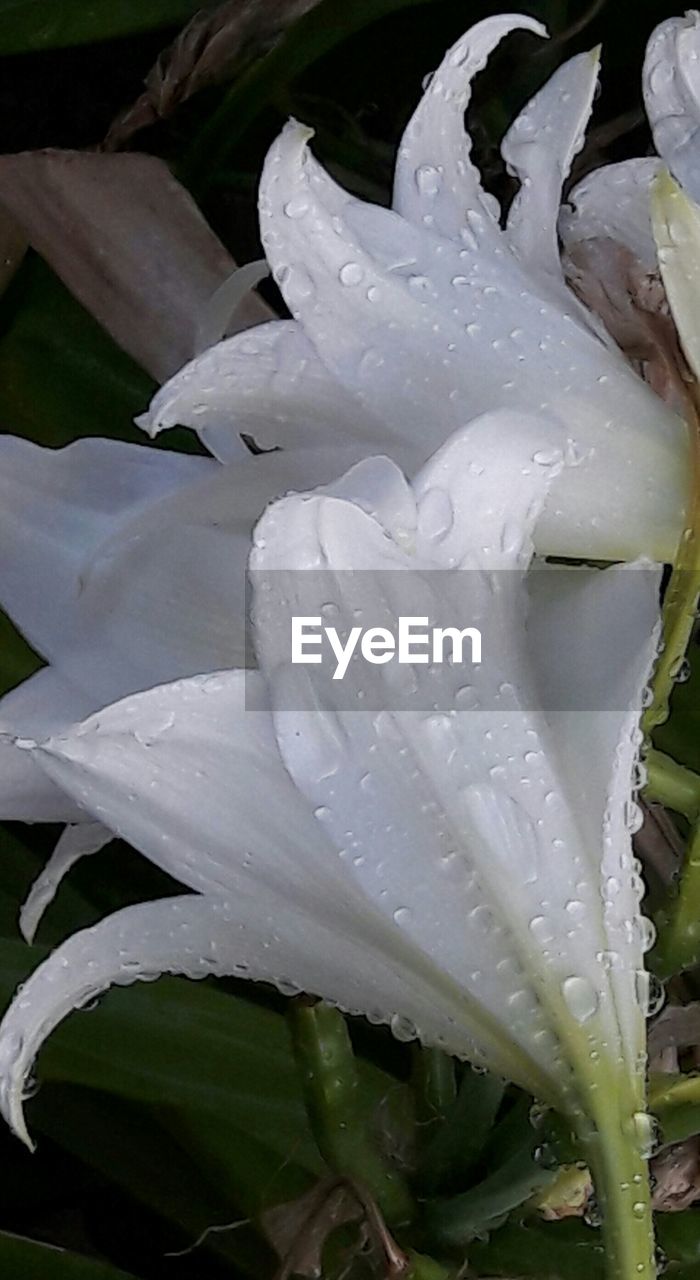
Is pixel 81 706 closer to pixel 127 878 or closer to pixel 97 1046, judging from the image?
pixel 97 1046

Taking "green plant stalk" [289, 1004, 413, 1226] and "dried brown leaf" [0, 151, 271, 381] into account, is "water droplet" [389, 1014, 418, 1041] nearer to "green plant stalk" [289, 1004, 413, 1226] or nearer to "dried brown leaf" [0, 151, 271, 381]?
"green plant stalk" [289, 1004, 413, 1226]

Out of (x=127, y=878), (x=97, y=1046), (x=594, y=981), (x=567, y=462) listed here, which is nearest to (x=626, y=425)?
(x=567, y=462)

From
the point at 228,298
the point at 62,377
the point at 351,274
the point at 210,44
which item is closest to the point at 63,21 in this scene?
the point at 210,44

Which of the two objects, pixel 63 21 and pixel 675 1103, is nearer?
pixel 675 1103

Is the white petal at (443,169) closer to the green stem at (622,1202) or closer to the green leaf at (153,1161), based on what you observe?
the green stem at (622,1202)

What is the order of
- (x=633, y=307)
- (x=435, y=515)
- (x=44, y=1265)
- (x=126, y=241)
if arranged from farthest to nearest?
(x=126, y=241), (x=44, y=1265), (x=633, y=307), (x=435, y=515)

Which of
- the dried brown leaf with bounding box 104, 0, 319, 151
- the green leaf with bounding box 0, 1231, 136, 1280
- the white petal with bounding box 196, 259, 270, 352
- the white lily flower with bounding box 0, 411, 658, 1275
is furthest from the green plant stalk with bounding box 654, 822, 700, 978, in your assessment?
the dried brown leaf with bounding box 104, 0, 319, 151

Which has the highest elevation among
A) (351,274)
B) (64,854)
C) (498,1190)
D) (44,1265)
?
(351,274)

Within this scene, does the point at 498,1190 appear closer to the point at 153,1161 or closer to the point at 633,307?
the point at 633,307
